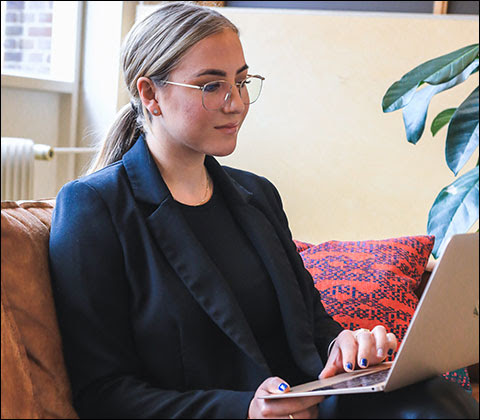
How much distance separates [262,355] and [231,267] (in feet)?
0.59

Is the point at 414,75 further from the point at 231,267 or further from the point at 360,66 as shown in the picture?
the point at 360,66

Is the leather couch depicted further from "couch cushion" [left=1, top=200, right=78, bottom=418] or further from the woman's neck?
the woman's neck

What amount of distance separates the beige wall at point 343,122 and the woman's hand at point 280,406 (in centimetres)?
201

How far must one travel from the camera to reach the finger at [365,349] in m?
1.29

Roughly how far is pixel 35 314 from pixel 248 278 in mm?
426

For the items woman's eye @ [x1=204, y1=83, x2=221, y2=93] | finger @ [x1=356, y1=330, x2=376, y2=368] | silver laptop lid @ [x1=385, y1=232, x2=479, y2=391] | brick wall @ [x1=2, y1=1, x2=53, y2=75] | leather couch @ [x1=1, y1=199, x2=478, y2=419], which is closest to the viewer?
silver laptop lid @ [x1=385, y1=232, x2=479, y2=391]

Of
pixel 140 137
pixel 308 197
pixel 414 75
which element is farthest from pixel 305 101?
pixel 140 137

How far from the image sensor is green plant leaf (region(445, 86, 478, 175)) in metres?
1.74

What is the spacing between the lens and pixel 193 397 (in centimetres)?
120

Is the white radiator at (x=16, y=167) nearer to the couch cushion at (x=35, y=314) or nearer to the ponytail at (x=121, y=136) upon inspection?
the ponytail at (x=121, y=136)

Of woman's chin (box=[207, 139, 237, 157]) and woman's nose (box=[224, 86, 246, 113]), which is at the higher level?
woman's nose (box=[224, 86, 246, 113])

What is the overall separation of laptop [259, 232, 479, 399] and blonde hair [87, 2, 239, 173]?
667 millimetres

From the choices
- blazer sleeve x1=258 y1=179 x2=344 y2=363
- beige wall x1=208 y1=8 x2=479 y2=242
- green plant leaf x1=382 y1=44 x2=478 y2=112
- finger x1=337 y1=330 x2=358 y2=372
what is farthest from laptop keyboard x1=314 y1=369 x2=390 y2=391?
beige wall x1=208 y1=8 x2=479 y2=242

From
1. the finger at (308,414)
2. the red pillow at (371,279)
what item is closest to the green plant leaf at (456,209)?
the red pillow at (371,279)
